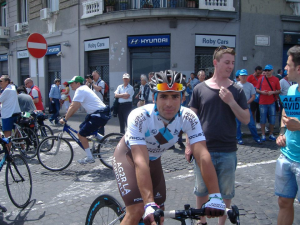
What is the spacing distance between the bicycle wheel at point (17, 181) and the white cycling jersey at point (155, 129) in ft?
8.41

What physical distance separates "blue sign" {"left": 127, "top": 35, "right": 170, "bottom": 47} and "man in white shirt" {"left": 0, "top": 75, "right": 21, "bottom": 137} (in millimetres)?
8168

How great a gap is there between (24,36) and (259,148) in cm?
1892

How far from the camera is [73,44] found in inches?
679

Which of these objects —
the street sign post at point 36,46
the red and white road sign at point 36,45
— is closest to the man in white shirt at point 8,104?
the street sign post at point 36,46

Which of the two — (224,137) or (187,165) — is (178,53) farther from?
(224,137)

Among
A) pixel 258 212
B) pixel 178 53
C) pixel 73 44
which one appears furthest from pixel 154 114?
pixel 73 44

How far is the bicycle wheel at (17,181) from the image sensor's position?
432 cm

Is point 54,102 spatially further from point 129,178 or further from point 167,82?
point 167,82

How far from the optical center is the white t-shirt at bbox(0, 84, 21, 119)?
712 cm

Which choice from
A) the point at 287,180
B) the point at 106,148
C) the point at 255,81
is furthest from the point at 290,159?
the point at 255,81

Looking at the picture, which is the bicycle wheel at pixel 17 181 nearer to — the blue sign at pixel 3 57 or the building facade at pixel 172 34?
the building facade at pixel 172 34

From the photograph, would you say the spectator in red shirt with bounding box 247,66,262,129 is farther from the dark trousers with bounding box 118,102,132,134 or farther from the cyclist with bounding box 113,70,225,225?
the cyclist with bounding box 113,70,225,225

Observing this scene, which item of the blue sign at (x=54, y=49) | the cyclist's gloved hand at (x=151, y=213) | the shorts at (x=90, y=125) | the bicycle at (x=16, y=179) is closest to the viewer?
the cyclist's gloved hand at (x=151, y=213)

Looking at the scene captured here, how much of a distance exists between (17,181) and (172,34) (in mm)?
11260
